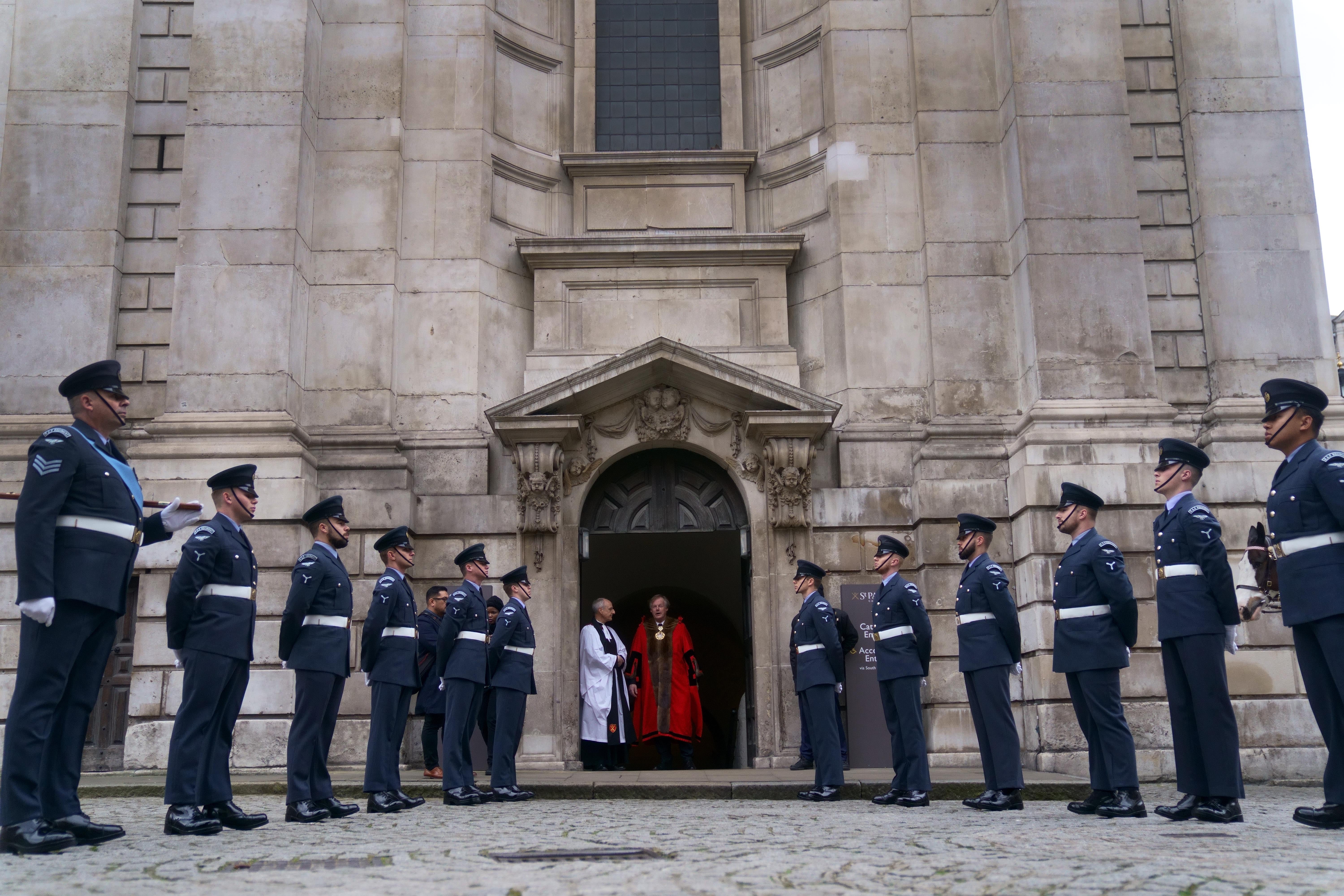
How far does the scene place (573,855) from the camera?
609cm

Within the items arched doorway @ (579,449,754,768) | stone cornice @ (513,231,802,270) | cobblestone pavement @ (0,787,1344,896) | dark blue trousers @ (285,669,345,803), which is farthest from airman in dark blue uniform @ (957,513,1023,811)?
stone cornice @ (513,231,802,270)

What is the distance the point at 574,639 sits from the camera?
47.1 feet

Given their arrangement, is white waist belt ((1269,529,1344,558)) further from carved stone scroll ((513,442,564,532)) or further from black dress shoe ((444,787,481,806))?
carved stone scroll ((513,442,564,532))

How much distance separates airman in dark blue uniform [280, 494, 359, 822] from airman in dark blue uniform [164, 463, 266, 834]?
573 mm

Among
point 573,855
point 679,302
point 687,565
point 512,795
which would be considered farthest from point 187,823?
point 687,565

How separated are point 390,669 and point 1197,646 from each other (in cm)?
583

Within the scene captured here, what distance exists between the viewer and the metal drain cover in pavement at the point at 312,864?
5797 mm

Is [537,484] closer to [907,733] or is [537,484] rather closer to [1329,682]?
[907,733]

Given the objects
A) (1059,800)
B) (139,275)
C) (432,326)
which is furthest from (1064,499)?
(139,275)

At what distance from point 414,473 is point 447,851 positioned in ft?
28.1

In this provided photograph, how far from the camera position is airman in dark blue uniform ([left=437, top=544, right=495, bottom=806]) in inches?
395

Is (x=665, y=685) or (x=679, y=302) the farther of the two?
(x=679, y=302)

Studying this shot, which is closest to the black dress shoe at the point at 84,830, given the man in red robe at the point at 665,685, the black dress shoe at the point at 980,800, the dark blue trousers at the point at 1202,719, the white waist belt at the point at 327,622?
the white waist belt at the point at 327,622

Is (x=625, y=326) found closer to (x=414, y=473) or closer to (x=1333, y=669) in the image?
(x=414, y=473)
